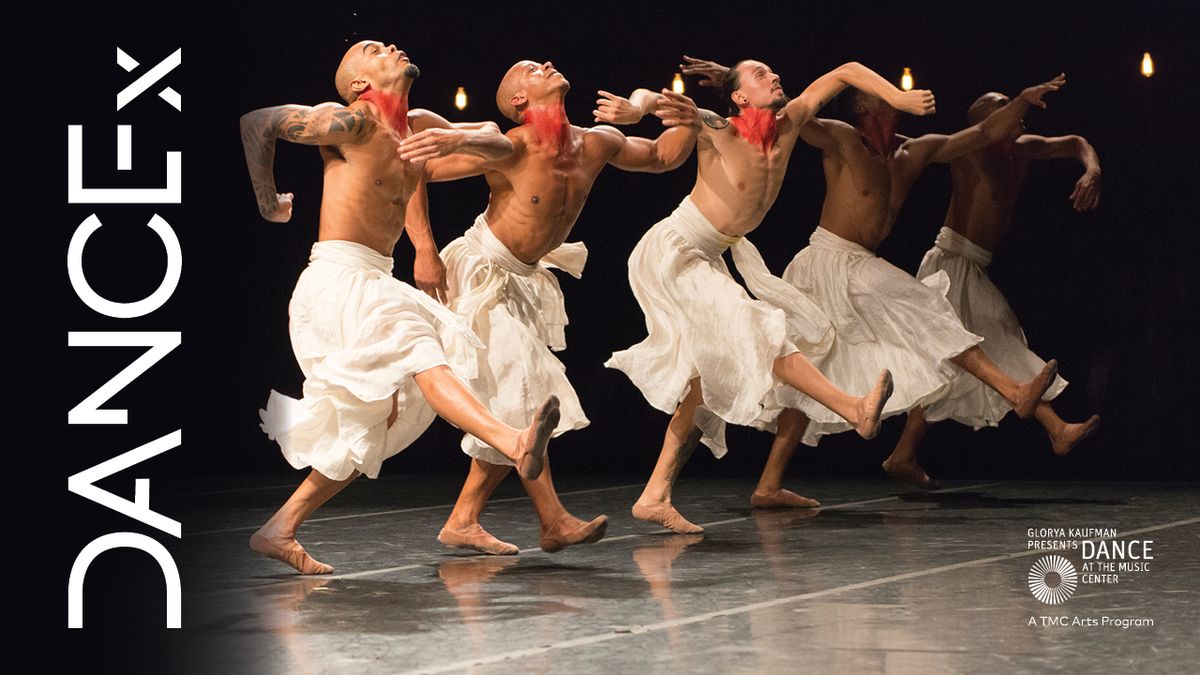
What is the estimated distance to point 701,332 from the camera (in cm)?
549

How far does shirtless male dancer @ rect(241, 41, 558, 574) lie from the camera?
4352 millimetres

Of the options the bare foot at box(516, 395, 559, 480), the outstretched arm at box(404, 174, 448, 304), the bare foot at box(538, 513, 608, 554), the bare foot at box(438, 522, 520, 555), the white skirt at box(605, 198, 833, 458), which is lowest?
the bare foot at box(438, 522, 520, 555)

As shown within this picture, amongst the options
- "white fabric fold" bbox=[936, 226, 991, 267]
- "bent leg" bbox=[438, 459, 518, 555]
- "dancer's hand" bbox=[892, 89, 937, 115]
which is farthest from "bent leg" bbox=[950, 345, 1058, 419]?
"bent leg" bbox=[438, 459, 518, 555]

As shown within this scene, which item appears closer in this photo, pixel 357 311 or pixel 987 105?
pixel 357 311

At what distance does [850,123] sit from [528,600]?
302cm

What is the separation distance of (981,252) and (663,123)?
208 centimetres

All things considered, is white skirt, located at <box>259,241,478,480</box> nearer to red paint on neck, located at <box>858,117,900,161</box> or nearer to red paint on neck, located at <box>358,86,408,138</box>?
red paint on neck, located at <box>358,86,408,138</box>

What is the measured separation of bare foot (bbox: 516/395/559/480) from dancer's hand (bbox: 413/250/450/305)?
2.80 ft

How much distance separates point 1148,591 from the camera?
4.00 m

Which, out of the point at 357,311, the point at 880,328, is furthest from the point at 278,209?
the point at 880,328

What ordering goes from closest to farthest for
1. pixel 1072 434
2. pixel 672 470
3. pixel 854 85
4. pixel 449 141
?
pixel 449 141, pixel 672 470, pixel 854 85, pixel 1072 434

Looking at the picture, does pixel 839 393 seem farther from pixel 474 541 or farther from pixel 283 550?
pixel 283 550

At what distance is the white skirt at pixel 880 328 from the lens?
6086mm

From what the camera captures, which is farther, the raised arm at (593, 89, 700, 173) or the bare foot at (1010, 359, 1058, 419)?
the bare foot at (1010, 359, 1058, 419)
